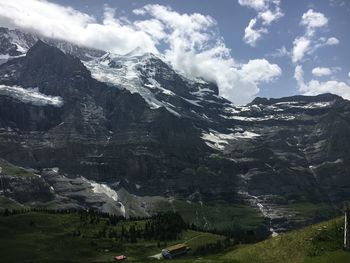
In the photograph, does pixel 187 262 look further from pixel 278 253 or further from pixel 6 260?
pixel 6 260

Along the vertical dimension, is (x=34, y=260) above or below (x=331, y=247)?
below

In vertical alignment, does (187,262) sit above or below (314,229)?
below

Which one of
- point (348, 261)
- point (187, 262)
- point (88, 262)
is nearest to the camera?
point (348, 261)

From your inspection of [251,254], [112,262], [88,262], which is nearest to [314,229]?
[251,254]

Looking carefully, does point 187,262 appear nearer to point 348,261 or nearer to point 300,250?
point 300,250

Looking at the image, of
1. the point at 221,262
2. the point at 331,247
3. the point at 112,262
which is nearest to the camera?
the point at 331,247

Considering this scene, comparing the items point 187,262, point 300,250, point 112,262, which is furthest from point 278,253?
point 112,262

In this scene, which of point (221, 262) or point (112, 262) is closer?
point (221, 262)

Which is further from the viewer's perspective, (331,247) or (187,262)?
(187,262)

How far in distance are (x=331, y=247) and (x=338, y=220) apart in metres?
15.1

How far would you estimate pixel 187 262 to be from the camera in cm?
11788

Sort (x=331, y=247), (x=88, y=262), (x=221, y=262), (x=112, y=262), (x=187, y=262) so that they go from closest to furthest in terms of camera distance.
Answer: (x=331, y=247), (x=221, y=262), (x=187, y=262), (x=112, y=262), (x=88, y=262)

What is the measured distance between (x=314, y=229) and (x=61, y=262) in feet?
367

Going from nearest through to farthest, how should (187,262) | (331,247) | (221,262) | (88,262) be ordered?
(331,247) < (221,262) < (187,262) < (88,262)
